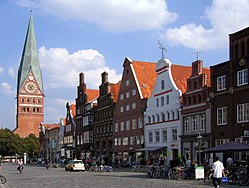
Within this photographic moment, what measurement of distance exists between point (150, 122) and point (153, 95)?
3799 mm

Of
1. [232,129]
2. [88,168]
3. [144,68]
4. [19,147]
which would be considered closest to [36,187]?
[232,129]

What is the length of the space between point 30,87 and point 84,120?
312 ft

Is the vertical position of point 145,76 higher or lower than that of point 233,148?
higher

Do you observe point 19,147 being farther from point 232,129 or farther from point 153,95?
point 232,129

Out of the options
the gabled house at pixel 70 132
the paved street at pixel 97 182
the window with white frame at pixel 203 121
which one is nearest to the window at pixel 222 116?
the window with white frame at pixel 203 121

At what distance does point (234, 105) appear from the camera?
45.0 meters

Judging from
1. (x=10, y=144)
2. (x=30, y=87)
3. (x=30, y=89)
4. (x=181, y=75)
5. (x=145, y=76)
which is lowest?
(x=10, y=144)

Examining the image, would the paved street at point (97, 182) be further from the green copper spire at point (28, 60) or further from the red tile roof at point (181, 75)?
the green copper spire at point (28, 60)

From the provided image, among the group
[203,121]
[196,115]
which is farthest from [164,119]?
[203,121]

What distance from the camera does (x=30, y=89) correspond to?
181750 mm

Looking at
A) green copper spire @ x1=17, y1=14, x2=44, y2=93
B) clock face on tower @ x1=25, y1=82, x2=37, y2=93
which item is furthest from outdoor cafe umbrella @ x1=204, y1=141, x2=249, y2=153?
clock face on tower @ x1=25, y1=82, x2=37, y2=93

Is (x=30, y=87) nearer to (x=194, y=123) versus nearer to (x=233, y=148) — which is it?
(x=194, y=123)

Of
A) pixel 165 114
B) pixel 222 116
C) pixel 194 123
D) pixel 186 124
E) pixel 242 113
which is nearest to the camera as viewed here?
pixel 242 113

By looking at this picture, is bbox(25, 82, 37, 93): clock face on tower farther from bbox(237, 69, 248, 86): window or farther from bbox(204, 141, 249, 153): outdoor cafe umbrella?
bbox(204, 141, 249, 153): outdoor cafe umbrella
